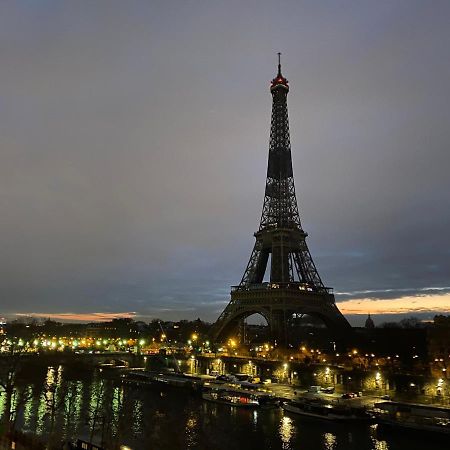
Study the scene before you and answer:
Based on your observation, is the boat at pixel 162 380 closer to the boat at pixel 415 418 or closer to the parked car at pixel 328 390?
the parked car at pixel 328 390

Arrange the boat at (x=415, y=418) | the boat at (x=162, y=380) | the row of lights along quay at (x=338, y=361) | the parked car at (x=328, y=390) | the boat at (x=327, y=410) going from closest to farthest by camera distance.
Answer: the boat at (x=415, y=418)
the boat at (x=327, y=410)
the row of lights along quay at (x=338, y=361)
the parked car at (x=328, y=390)
the boat at (x=162, y=380)

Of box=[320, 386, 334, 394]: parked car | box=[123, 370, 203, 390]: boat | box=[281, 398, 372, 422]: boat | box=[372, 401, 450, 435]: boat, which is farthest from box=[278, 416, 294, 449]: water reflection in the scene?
box=[123, 370, 203, 390]: boat

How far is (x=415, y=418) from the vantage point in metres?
37.0

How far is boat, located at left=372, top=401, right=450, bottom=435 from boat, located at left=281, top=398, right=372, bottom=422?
1.57m

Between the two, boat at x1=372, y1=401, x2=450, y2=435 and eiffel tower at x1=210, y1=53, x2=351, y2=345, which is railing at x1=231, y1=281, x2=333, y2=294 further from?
boat at x1=372, y1=401, x2=450, y2=435

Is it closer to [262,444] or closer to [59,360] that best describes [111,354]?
[59,360]

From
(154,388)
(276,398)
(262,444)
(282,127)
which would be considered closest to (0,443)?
(262,444)

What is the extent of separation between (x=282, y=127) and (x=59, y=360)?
59704 mm

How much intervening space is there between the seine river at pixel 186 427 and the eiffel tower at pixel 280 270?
28.3m

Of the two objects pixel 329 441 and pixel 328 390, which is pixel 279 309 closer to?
pixel 328 390

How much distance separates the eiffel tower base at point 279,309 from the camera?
74625 millimetres

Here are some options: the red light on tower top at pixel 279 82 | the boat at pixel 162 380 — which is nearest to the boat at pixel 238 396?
the boat at pixel 162 380

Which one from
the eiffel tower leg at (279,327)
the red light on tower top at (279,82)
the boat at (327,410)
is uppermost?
the red light on tower top at (279,82)

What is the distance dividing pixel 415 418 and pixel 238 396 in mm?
18961
